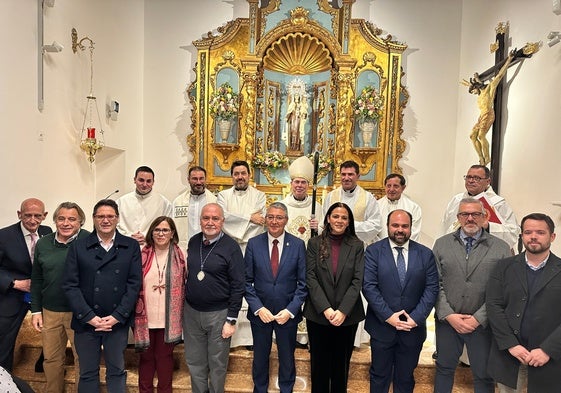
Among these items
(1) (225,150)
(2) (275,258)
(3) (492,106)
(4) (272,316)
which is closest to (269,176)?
(1) (225,150)

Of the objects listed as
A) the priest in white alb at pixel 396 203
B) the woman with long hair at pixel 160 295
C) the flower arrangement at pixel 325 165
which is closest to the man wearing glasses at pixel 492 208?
the priest in white alb at pixel 396 203

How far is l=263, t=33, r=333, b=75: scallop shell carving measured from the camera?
22.9 ft

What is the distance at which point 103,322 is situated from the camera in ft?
10.3

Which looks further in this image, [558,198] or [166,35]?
[166,35]

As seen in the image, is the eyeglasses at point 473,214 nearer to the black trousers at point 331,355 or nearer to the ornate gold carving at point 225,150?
the black trousers at point 331,355

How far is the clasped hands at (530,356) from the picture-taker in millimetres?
2742

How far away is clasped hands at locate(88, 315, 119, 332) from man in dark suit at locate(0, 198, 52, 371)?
0.82 metres

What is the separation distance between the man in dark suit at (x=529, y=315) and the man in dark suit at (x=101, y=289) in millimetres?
2545

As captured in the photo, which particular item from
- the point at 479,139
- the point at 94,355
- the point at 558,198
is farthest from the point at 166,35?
the point at 558,198

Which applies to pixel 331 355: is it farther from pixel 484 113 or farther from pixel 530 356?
pixel 484 113

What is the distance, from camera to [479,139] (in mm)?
5426

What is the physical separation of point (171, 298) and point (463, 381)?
2.75m

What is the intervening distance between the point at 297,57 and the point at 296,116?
972 mm

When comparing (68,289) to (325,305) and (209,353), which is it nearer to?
(209,353)
